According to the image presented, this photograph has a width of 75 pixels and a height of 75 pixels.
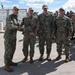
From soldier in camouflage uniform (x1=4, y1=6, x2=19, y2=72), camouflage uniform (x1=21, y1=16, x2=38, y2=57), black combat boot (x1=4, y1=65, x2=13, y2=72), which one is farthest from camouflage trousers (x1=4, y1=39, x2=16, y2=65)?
camouflage uniform (x1=21, y1=16, x2=38, y2=57)

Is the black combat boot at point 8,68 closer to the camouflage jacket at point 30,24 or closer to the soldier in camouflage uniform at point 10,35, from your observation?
the soldier in camouflage uniform at point 10,35

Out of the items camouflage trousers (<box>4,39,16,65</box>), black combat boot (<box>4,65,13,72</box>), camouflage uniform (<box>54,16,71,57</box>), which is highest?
camouflage uniform (<box>54,16,71,57</box>)

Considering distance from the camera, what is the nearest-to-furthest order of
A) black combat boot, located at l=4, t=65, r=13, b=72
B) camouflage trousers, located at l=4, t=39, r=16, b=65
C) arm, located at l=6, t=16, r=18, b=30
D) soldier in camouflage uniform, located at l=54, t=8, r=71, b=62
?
arm, located at l=6, t=16, r=18, b=30
black combat boot, located at l=4, t=65, r=13, b=72
camouflage trousers, located at l=4, t=39, r=16, b=65
soldier in camouflage uniform, located at l=54, t=8, r=71, b=62

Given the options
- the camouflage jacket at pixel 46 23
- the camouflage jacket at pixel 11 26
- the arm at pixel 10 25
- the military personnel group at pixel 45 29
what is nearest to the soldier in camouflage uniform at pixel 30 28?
the military personnel group at pixel 45 29

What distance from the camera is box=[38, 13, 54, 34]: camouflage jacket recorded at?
9.32 meters

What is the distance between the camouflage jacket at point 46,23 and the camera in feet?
30.6

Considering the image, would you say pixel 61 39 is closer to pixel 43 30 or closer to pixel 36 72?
pixel 43 30

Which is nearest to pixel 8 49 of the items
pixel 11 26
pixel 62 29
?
pixel 11 26

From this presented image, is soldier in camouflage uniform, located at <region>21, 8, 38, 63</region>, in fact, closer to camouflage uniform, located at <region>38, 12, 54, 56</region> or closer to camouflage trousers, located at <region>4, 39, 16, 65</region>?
camouflage uniform, located at <region>38, 12, 54, 56</region>

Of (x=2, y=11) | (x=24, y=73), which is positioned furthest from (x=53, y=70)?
(x=2, y=11)

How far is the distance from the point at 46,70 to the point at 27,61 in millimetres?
1371

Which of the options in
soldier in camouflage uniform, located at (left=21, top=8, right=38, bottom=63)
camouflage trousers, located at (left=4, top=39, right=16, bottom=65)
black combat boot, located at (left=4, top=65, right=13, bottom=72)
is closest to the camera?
black combat boot, located at (left=4, top=65, right=13, bottom=72)

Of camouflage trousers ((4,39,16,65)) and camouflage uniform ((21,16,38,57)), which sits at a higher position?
camouflage uniform ((21,16,38,57))

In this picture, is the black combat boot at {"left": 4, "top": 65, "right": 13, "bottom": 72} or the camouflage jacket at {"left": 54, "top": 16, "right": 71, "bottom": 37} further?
the camouflage jacket at {"left": 54, "top": 16, "right": 71, "bottom": 37}
